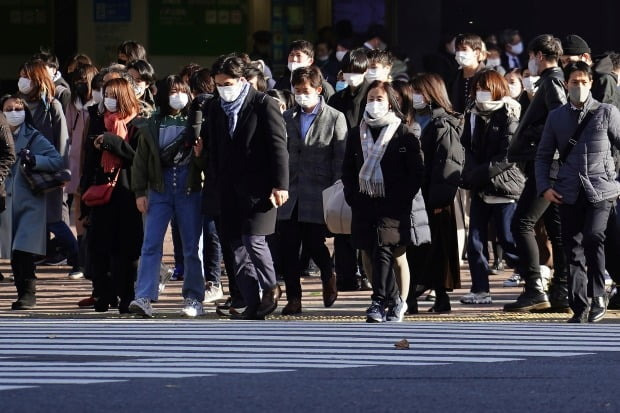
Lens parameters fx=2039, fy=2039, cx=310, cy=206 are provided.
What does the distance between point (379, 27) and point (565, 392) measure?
13.1 metres

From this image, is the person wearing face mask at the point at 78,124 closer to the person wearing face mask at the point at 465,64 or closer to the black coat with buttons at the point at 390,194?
the person wearing face mask at the point at 465,64

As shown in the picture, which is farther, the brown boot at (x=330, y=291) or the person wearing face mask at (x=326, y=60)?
the person wearing face mask at (x=326, y=60)

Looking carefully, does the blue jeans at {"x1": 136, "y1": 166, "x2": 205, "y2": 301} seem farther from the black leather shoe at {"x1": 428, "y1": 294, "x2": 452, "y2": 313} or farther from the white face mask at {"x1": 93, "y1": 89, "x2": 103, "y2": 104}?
the black leather shoe at {"x1": 428, "y1": 294, "x2": 452, "y2": 313}

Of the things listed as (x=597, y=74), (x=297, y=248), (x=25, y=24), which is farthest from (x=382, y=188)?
(x=25, y=24)

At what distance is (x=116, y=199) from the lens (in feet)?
47.6

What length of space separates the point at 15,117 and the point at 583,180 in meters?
4.52

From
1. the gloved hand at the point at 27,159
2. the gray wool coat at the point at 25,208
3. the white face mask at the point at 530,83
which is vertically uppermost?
the white face mask at the point at 530,83

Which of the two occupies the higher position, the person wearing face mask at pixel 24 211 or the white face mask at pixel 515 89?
the white face mask at pixel 515 89

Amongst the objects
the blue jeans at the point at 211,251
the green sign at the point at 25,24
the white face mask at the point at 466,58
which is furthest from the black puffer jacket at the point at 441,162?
the green sign at the point at 25,24

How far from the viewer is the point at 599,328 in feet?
42.9

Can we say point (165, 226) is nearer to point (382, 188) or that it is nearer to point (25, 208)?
point (25, 208)

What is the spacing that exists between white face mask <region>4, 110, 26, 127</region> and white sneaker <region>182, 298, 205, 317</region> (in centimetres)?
208

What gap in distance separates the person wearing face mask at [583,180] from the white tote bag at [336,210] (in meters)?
1.39

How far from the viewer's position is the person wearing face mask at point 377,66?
15430 mm
